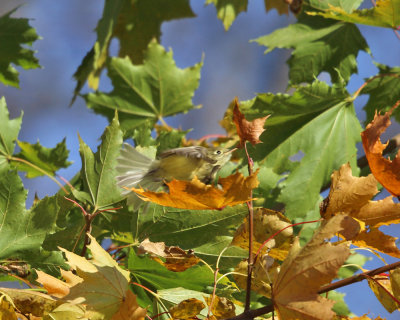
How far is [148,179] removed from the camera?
1.00m

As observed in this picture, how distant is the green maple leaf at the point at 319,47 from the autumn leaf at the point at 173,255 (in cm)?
83

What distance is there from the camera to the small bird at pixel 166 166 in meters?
0.96

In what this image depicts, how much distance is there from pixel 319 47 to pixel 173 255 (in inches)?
37.5

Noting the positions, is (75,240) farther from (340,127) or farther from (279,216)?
(340,127)

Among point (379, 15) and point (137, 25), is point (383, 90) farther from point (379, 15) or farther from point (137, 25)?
point (137, 25)

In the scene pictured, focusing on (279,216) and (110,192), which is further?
(110,192)

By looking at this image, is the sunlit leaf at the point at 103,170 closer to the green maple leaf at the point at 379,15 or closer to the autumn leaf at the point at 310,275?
the autumn leaf at the point at 310,275

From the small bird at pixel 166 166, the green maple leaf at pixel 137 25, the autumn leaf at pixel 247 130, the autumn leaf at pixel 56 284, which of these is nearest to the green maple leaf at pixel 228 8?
the green maple leaf at pixel 137 25

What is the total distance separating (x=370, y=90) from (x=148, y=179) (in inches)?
28.0

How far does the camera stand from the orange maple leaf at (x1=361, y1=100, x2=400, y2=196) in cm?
66

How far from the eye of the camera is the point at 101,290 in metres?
0.66

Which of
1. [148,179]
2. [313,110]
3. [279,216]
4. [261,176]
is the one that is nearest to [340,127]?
[313,110]

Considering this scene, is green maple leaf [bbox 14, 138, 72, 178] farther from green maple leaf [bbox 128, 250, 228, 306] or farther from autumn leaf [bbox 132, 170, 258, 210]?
autumn leaf [bbox 132, 170, 258, 210]

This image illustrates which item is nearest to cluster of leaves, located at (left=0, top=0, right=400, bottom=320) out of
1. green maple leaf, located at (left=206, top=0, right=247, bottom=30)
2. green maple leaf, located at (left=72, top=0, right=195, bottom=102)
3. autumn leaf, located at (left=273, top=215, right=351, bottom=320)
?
autumn leaf, located at (left=273, top=215, right=351, bottom=320)
